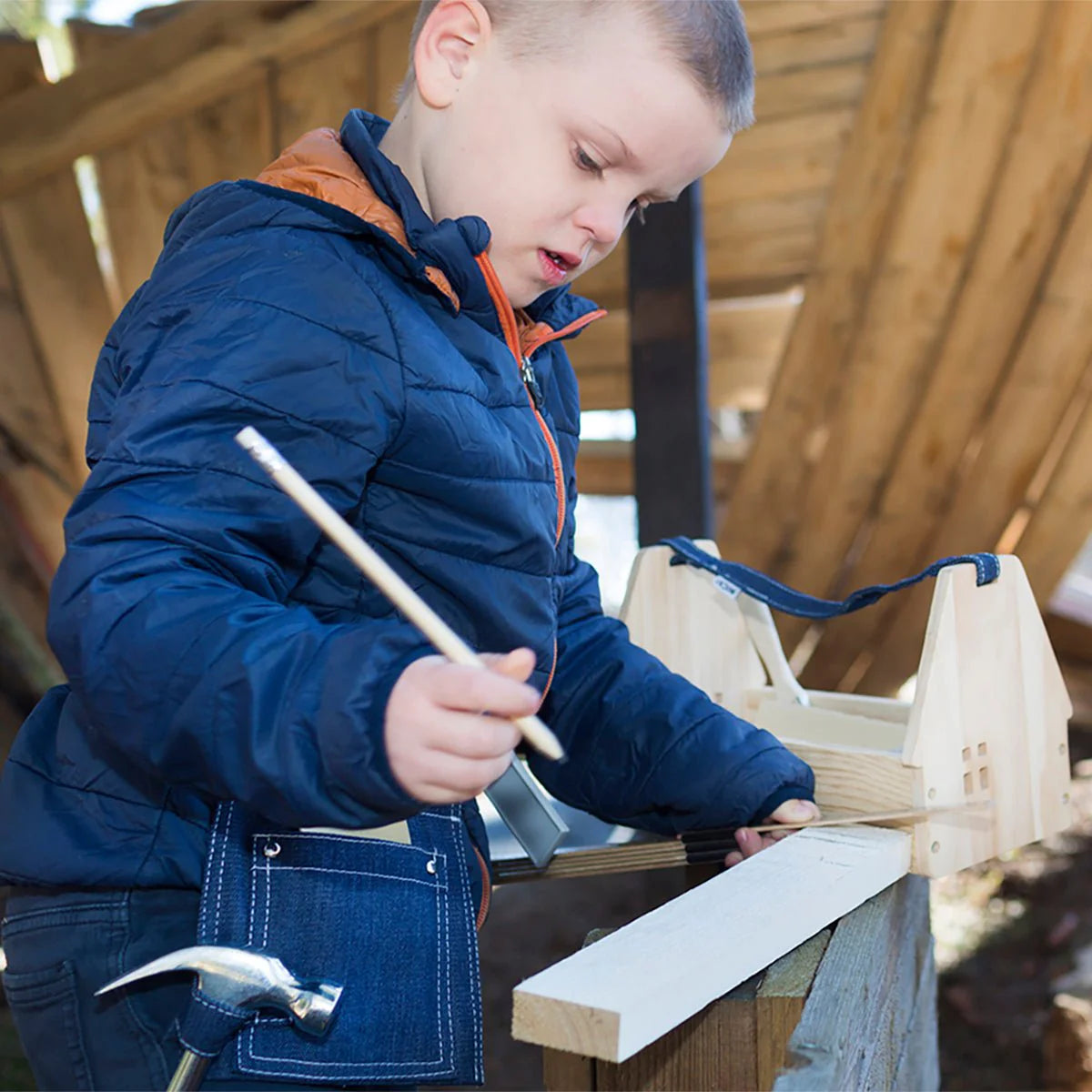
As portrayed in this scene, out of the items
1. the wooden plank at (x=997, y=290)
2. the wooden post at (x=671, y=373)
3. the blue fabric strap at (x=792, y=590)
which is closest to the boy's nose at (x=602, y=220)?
Answer: the blue fabric strap at (x=792, y=590)

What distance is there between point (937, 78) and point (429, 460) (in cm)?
231

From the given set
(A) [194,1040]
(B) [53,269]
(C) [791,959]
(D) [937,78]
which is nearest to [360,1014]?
(A) [194,1040]

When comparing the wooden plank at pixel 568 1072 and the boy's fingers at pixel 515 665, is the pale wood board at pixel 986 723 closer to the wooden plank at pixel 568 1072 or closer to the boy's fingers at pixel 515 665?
the wooden plank at pixel 568 1072

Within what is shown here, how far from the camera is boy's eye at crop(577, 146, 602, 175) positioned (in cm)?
113

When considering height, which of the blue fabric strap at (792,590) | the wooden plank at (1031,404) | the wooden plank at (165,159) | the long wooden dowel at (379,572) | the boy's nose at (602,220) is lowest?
the long wooden dowel at (379,572)

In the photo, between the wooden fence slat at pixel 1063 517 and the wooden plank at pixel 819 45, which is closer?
the wooden plank at pixel 819 45

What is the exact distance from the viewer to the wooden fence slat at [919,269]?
9.15 feet

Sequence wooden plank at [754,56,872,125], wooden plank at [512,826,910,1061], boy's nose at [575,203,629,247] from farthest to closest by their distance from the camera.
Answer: wooden plank at [754,56,872,125] < boy's nose at [575,203,629,247] < wooden plank at [512,826,910,1061]

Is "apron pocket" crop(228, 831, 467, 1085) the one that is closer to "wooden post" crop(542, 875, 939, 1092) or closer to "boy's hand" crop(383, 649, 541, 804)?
"wooden post" crop(542, 875, 939, 1092)

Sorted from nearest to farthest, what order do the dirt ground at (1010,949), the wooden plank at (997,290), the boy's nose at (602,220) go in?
the boy's nose at (602,220)
the wooden plank at (997,290)
the dirt ground at (1010,949)

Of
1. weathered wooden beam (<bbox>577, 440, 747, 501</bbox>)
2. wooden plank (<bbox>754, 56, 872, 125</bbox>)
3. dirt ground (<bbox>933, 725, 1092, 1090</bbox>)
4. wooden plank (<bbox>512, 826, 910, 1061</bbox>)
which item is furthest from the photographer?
weathered wooden beam (<bbox>577, 440, 747, 501</bbox>)

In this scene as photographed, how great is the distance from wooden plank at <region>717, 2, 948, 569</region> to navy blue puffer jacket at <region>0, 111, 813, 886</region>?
1.98 meters

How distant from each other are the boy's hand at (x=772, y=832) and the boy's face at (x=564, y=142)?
623 millimetres

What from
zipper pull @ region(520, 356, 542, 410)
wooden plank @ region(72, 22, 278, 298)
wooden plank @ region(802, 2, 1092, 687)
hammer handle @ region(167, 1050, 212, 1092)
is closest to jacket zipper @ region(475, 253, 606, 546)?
zipper pull @ region(520, 356, 542, 410)
